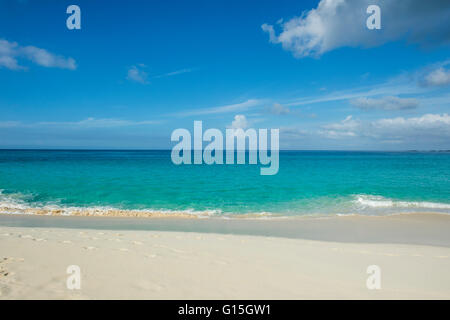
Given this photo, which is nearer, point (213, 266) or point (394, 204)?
point (213, 266)

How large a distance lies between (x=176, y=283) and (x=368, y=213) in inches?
518

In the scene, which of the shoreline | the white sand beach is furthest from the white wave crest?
the white sand beach

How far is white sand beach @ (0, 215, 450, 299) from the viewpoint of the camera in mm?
4539

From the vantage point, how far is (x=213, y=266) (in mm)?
5707

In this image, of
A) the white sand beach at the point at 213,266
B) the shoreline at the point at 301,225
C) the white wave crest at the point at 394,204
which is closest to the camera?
the white sand beach at the point at 213,266

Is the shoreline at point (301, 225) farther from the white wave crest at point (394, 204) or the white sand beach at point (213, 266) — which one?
the white wave crest at point (394, 204)

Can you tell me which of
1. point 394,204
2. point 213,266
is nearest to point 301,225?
point 213,266

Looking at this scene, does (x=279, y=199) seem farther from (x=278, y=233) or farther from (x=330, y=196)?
(x=278, y=233)

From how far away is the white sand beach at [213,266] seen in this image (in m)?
4.54

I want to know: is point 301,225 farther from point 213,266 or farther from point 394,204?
point 394,204

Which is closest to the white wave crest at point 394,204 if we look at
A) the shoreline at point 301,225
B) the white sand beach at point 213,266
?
the shoreline at point 301,225

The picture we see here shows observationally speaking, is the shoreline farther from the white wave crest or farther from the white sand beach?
the white wave crest

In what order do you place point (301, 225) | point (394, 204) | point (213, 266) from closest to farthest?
1. point (213, 266)
2. point (301, 225)
3. point (394, 204)

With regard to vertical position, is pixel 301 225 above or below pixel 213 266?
below
